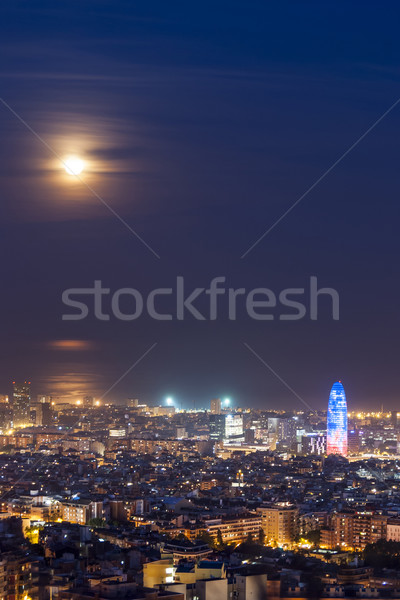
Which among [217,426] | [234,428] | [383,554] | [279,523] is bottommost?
[383,554]

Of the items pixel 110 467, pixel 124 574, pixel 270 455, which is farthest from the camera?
pixel 270 455

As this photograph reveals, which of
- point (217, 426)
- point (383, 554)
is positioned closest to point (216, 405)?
point (217, 426)

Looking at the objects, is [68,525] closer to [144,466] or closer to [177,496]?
[177,496]

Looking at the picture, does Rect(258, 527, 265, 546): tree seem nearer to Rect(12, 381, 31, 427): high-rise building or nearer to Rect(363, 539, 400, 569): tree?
Rect(363, 539, 400, 569): tree

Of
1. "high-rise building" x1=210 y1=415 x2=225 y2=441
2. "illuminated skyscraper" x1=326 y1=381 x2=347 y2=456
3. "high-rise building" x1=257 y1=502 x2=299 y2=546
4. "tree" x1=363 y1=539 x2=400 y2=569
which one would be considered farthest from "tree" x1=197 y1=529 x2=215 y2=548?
"high-rise building" x1=210 y1=415 x2=225 y2=441

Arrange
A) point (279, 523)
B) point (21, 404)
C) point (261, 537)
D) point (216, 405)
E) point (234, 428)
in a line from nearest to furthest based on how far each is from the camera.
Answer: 1. point (261, 537)
2. point (279, 523)
3. point (21, 404)
4. point (234, 428)
5. point (216, 405)

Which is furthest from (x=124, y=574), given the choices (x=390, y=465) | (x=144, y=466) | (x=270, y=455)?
(x=270, y=455)

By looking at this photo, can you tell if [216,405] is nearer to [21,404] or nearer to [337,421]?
[21,404]
